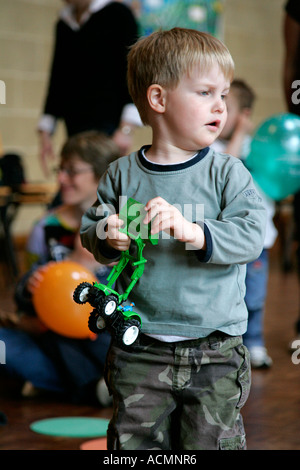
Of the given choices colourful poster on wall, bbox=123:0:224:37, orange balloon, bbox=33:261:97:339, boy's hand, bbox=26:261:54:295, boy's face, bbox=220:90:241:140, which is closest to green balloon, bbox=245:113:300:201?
boy's face, bbox=220:90:241:140

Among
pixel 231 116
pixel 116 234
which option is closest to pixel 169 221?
pixel 116 234

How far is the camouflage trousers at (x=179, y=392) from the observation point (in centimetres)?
152

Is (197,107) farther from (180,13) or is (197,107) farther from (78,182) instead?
(180,13)

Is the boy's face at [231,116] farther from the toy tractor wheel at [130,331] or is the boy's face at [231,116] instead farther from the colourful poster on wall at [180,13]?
the colourful poster on wall at [180,13]

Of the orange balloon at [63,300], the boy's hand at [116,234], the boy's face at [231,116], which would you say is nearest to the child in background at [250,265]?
the boy's face at [231,116]

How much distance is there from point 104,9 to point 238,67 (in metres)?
4.93

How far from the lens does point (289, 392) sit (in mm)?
2850

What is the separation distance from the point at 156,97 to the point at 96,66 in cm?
193

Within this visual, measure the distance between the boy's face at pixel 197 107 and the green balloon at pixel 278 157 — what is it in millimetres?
1504

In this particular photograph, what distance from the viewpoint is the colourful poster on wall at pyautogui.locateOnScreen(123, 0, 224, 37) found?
22.6 feet

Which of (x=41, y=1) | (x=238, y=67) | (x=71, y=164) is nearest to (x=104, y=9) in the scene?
(x=71, y=164)

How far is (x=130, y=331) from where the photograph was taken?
144cm

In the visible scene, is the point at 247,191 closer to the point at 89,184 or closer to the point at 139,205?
the point at 139,205

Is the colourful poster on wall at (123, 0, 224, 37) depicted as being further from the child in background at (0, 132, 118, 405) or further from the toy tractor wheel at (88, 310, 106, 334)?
the toy tractor wheel at (88, 310, 106, 334)
